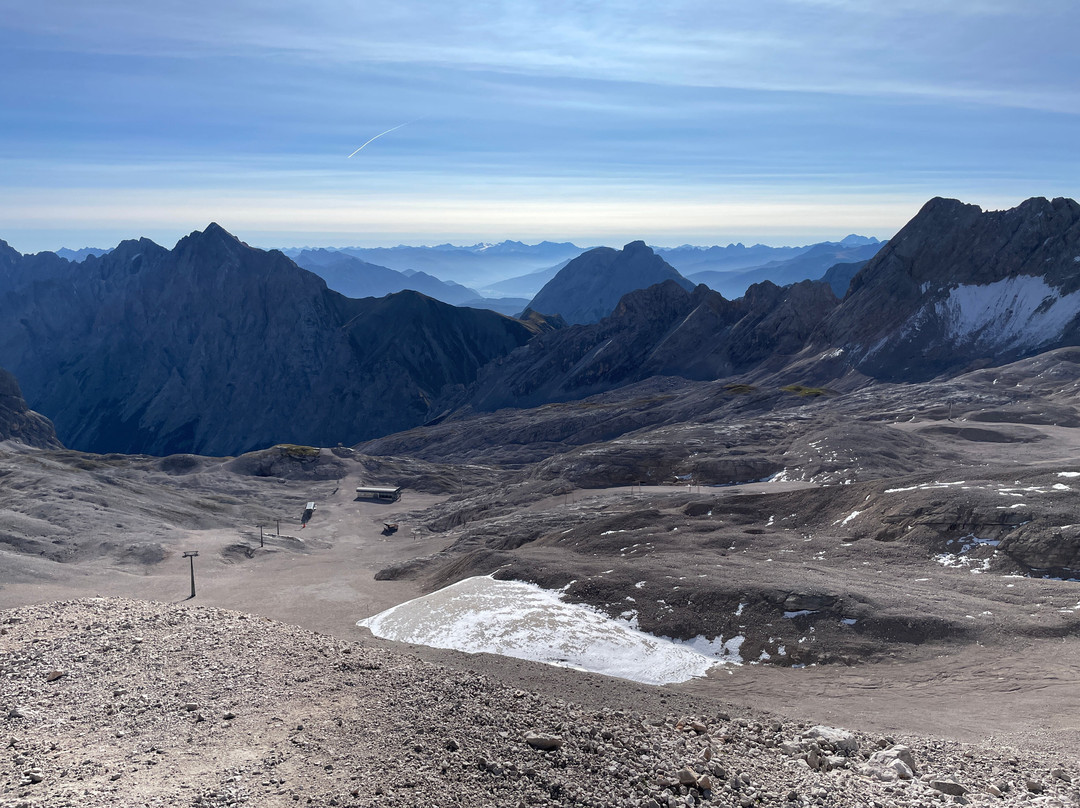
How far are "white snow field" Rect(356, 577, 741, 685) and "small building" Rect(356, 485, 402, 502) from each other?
74.4 metres

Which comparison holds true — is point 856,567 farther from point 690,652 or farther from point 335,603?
point 335,603

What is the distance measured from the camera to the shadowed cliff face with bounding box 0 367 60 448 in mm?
175625

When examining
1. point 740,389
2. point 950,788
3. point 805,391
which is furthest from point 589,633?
point 740,389

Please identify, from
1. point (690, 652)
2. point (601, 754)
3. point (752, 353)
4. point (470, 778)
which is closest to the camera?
point (470, 778)

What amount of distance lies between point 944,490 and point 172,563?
64096mm

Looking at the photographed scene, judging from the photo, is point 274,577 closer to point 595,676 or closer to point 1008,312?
point 595,676

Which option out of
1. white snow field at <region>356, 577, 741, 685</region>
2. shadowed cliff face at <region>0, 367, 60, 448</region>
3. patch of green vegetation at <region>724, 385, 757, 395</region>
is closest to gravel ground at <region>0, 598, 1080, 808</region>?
white snow field at <region>356, 577, 741, 685</region>

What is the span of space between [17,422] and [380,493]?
119 meters

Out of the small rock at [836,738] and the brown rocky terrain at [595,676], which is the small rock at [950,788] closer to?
the brown rocky terrain at [595,676]

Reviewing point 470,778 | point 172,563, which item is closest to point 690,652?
point 470,778

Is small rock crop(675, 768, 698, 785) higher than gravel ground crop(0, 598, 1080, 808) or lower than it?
higher

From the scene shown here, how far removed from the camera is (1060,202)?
164000mm

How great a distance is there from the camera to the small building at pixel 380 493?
11807cm

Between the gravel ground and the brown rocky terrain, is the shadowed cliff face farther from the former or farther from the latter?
the gravel ground
